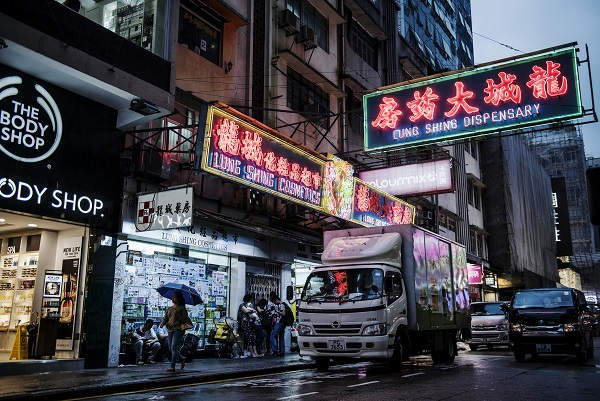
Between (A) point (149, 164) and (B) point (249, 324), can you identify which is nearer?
(A) point (149, 164)

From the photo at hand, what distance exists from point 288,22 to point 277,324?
1125cm

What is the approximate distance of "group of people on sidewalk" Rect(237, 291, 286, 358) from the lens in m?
18.1

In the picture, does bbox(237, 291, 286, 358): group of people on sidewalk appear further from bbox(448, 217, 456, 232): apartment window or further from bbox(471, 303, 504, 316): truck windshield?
bbox(448, 217, 456, 232): apartment window

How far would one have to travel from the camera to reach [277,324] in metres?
18.7

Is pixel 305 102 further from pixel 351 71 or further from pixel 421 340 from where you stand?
pixel 421 340

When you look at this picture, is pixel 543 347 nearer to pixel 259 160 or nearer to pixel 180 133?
pixel 259 160

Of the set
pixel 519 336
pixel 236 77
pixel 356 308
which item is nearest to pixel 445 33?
pixel 236 77

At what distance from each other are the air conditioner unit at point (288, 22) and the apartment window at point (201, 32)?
11.4 ft

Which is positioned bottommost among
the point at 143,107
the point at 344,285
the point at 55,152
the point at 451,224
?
the point at 344,285

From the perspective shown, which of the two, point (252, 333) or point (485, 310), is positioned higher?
point (485, 310)

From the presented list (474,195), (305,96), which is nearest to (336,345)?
(305,96)

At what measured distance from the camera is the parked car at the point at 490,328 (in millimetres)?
22797

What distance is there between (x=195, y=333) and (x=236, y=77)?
8.53m

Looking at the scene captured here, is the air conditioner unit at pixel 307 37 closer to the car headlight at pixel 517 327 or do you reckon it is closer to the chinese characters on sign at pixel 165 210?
the chinese characters on sign at pixel 165 210
